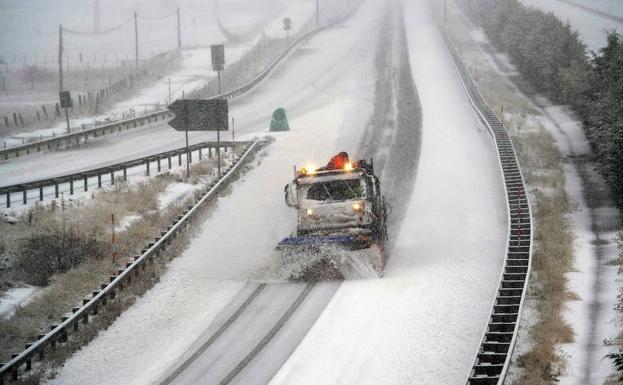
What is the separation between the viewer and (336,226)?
20.7 metres

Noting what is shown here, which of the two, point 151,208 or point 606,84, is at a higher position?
point 606,84

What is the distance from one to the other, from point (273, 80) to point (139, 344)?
4183cm

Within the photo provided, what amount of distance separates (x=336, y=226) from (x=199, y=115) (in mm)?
10526

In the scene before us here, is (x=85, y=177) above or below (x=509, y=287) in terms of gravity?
above

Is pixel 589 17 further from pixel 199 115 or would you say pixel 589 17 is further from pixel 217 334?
pixel 217 334

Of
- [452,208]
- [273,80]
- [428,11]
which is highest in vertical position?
[428,11]

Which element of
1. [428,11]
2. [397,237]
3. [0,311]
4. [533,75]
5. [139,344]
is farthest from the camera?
[428,11]

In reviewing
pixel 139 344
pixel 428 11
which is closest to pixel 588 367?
pixel 139 344

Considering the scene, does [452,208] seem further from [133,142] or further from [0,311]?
[133,142]

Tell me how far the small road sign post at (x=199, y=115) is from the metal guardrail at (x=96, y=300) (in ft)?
10.3

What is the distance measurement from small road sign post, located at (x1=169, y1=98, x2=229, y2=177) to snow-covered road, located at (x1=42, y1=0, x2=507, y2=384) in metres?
2.54

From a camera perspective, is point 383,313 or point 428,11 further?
point 428,11

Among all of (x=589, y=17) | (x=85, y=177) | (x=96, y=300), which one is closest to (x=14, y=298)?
(x=96, y=300)

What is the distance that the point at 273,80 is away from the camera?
5694 cm
